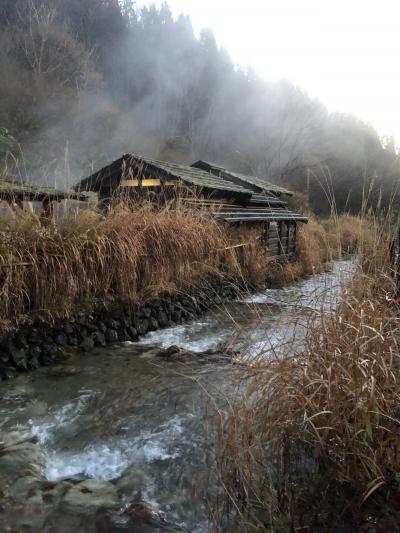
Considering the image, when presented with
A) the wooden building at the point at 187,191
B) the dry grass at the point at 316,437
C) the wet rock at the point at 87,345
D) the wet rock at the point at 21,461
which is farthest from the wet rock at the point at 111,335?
the dry grass at the point at 316,437

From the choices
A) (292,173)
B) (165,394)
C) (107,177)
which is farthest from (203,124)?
(165,394)

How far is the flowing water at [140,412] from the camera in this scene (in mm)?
2352

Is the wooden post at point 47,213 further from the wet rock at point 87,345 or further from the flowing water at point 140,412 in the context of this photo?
the flowing water at point 140,412

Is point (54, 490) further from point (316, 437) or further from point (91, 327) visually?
point (91, 327)

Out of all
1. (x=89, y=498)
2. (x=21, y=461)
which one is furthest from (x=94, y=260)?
(x=89, y=498)

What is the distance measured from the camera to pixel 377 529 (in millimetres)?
1540

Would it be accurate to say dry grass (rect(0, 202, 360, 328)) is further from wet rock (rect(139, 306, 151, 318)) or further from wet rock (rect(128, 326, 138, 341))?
wet rock (rect(128, 326, 138, 341))

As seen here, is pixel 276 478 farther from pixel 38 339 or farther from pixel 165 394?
pixel 38 339

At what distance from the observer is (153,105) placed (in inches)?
1275

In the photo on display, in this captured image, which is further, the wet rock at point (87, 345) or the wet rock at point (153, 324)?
the wet rock at point (153, 324)

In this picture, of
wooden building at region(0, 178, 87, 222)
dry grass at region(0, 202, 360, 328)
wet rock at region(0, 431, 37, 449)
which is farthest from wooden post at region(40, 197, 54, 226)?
wet rock at region(0, 431, 37, 449)

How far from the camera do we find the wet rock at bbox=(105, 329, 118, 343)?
4.92m

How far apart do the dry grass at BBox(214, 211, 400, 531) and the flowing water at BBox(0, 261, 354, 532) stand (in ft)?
0.74

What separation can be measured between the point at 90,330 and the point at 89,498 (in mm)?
2667
